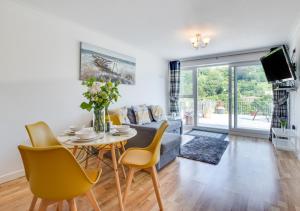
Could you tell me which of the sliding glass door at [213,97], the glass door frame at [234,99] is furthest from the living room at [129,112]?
the sliding glass door at [213,97]

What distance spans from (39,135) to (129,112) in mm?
2182

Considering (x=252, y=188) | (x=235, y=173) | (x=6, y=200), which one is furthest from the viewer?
(x=235, y=173)

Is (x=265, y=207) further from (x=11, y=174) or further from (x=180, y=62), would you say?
(x=180, y=62)

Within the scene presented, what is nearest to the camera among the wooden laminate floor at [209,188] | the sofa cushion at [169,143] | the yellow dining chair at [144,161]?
the yellow dining chair at [144,161]

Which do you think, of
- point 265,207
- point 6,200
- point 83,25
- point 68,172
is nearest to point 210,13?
point 83,25

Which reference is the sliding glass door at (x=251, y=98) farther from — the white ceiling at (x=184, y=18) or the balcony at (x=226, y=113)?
the white ceiling at (x=184, y=18)

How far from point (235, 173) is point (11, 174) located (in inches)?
123

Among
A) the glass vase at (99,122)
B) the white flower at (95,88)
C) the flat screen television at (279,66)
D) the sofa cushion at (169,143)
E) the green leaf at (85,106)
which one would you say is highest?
the flat screen television at (279,66)

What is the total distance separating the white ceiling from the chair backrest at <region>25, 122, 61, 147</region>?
65.8 inches

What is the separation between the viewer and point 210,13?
2.55 metres

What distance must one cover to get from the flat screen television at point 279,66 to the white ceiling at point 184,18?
17.5 inches

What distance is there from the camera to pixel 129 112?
151 inches

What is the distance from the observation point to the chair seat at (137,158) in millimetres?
1640

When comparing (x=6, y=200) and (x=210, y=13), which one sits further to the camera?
(x=210, y=13)
